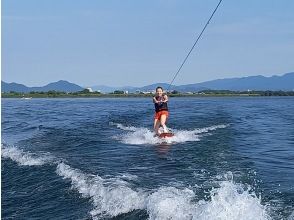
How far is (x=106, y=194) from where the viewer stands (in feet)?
31.7

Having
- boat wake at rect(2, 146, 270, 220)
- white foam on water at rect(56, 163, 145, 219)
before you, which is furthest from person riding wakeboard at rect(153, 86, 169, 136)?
boat wake at rect(2, 146, 270, 220)

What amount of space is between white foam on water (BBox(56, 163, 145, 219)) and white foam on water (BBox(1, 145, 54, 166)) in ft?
8.42

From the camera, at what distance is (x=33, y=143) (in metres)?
18.9

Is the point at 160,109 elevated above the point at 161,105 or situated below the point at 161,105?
below

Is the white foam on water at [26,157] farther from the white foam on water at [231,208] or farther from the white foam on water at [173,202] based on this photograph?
the white foam on water at [231,208]

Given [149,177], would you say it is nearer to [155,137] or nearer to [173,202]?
[173,202]

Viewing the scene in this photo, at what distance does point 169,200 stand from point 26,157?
7.40 metres

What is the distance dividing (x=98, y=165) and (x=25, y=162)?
101 inches

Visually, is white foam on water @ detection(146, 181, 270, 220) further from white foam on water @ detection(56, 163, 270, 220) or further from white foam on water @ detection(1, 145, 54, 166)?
white foam on water @ detection(1, 145, 54, 166)

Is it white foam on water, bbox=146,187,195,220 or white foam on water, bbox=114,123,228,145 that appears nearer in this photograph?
white foam on water, bbox=146,187,195,220

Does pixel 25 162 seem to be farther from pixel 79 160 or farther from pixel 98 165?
pixel 98 165

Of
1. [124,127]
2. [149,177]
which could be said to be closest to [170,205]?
[149,177]

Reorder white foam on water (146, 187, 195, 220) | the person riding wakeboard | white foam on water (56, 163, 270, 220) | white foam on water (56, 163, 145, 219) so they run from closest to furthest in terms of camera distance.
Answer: white foam on water (56, 163, 270, 220) < white foam on water (146, 187, 195, 220) < white foam on water (56, 163, 145, 219) < the person riding wakeboard

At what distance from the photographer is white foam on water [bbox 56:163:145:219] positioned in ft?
28.9
